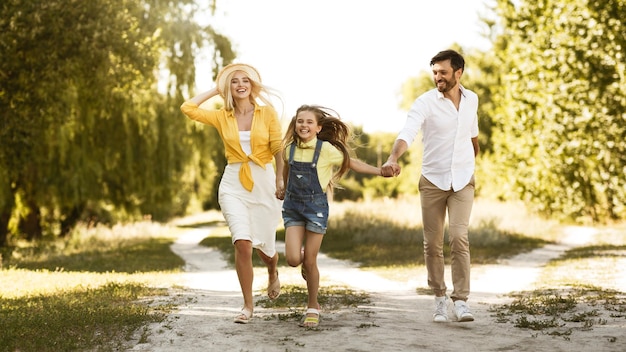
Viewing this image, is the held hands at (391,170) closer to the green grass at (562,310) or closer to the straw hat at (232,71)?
the straw hat at (232,71)

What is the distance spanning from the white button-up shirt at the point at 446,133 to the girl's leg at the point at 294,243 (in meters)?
1.43

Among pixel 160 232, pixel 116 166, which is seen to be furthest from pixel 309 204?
pixel 160 232

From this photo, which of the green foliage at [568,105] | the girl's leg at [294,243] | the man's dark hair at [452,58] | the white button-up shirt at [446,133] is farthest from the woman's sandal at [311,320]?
the green foliage at [568,105]

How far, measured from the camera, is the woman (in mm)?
8023

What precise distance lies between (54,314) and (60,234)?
2721cm

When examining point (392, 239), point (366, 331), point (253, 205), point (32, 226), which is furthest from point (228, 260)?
point (32, 226)

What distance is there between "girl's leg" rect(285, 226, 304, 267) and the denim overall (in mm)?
58

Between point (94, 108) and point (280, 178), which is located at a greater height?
point (94, 108)

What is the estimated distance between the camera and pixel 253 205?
26.7 feet

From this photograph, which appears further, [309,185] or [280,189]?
[280,189]

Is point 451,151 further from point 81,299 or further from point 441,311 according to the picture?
point 81,299

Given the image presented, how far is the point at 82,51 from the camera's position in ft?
64.7

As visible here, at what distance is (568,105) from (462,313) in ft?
72.8

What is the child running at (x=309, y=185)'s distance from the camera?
778 centimetres
